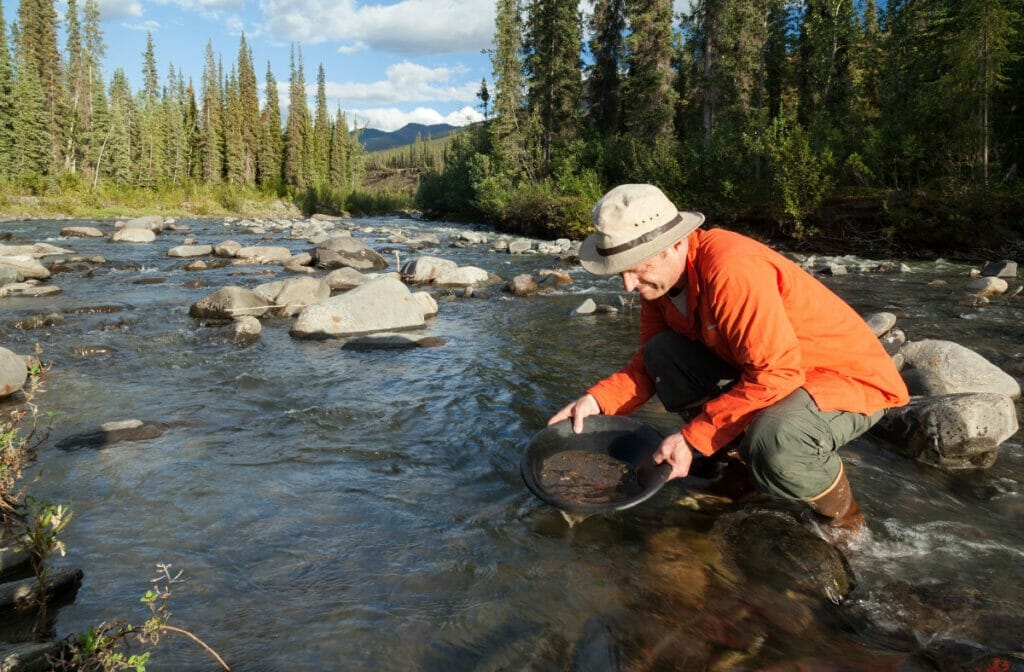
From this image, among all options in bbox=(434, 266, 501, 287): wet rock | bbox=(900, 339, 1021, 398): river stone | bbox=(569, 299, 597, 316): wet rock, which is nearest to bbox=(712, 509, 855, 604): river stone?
bbox=(900, 339, 1021, 398): river stone

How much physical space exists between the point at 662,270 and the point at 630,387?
89 cm

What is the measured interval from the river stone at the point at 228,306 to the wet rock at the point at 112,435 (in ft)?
15.3

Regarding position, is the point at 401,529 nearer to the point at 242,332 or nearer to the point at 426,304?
the point at 242,332

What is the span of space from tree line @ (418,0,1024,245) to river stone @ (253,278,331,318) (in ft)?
55.1

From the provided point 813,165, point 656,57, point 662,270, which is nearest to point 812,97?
point 656,57

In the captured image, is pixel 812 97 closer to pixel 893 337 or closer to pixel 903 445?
pixel 893 337

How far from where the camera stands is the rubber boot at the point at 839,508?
2908 mm

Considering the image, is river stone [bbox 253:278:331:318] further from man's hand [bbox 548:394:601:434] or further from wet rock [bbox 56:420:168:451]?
man's hand [bbox 548:394:601:434]

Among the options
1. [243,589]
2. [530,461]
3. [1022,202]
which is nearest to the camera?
[243,589]

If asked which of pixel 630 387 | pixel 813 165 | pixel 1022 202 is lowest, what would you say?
pixel 630 387

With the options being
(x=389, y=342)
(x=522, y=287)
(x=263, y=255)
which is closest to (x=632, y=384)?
(x=389, y=342)

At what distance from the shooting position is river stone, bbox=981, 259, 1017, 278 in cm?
1318

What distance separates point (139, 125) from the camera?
179 feet

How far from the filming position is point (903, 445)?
4.30m
